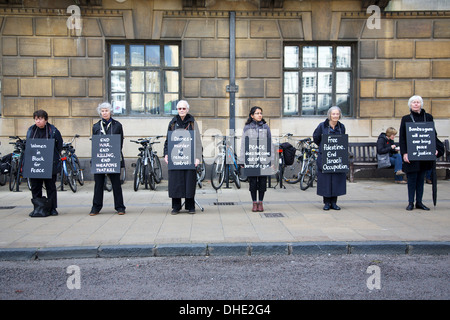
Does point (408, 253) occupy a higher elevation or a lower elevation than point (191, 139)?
lower

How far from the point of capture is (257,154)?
25.7 feet

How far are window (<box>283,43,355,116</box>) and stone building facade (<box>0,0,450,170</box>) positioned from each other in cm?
27

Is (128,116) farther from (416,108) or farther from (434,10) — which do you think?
(434,10)

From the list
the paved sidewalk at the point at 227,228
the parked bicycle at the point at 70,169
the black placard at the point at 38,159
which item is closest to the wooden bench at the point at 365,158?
the paved sidewalk at the point at 227,228

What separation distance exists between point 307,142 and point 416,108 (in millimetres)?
3861

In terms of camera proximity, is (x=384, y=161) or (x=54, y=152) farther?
(x=384, y=161)

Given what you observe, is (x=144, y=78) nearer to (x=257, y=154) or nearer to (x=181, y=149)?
(x=181, y=149)

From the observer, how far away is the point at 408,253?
548 centimetres

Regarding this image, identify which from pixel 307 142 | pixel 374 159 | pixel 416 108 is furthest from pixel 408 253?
pixel 374 159

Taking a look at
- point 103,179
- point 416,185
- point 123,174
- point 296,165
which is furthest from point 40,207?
point 296,165

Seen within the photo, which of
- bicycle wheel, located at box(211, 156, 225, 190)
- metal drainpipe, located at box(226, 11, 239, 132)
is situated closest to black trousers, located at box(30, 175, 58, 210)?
bicycle wheel, located at box(211, 156, 225, 190)

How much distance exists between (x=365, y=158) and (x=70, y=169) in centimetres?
764

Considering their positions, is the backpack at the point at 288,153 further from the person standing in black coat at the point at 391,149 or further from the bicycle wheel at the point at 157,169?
the bicycle wheel at the point at 157,169

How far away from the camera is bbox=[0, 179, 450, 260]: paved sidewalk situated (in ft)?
Result: 18.0
